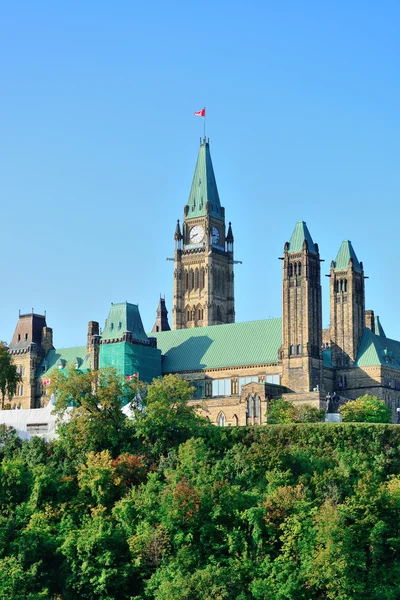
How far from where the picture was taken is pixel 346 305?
16212cm

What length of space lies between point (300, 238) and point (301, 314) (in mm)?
9035

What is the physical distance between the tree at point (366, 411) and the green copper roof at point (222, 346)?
18510mm

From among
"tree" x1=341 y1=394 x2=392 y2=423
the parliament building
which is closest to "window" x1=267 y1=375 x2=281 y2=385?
the parliament building

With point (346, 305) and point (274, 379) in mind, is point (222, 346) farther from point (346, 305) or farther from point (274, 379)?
point (346, 305)

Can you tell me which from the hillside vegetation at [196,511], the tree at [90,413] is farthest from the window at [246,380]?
the hillside vegetation at [196,511]

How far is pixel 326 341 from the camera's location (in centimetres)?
17875

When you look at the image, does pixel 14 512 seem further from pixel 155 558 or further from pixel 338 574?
pixel 338 574

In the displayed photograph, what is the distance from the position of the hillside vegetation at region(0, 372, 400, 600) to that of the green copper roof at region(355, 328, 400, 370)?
5250 cm

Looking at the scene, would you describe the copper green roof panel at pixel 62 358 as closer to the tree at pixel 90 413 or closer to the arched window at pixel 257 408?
the arched window at pixel 257 408

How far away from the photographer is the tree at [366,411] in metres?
138

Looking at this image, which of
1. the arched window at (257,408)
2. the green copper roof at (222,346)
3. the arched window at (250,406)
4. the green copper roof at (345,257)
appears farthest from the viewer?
the green copper roof at (345,257)

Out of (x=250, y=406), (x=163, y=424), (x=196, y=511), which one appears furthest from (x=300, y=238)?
(x=196, y=511)

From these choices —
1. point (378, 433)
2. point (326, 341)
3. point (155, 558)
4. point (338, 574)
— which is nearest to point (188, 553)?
point (155, 558)

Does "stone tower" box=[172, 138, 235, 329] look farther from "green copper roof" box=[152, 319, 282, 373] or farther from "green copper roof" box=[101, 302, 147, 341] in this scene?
"green copper roof" box=[101, 302, 147, 341]
